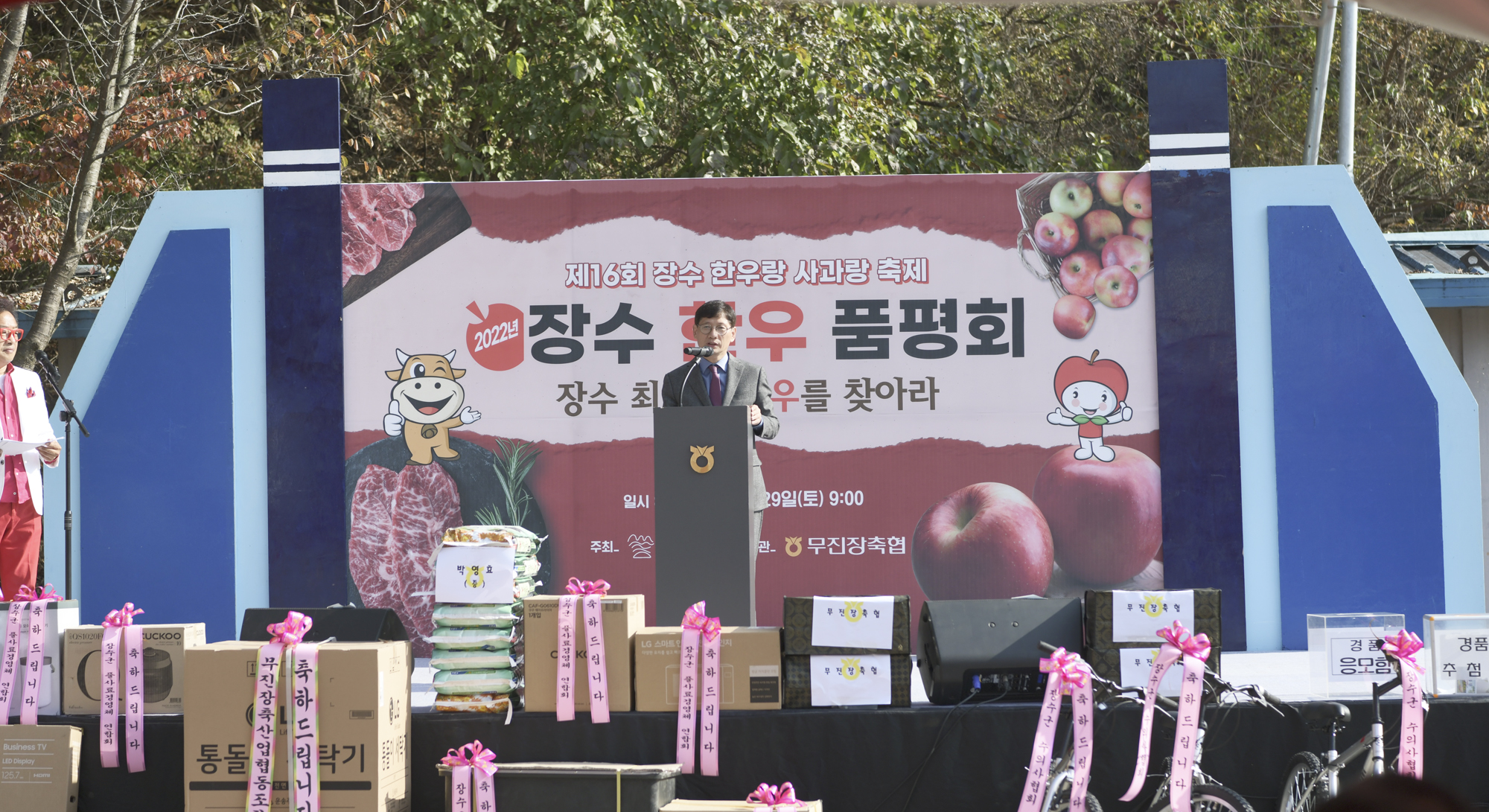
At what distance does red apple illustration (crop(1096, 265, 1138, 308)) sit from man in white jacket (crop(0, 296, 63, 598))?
4640 millimetres

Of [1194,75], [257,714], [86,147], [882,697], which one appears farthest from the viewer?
[86,147]

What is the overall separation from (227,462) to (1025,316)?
3845 millimetres

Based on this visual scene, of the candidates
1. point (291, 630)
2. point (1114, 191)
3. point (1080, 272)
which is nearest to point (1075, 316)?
point (1080, 272)

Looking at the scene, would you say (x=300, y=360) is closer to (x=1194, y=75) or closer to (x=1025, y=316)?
(x=1025, y=316)

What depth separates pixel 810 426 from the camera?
6.04m

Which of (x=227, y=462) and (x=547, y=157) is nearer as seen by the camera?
(x=227, y=462)

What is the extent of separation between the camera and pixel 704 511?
441 centimetres

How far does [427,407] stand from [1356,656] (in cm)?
411

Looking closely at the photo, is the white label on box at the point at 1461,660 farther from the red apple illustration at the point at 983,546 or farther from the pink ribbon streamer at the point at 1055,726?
the red apple illustration at the point at 983,546

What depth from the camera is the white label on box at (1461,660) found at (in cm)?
363

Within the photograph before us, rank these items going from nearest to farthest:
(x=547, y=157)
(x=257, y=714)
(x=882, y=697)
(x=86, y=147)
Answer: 1. (x=257, y=714)
2. (x=882, y=697)
3. (x=86, y=147)
4. (x=547, y=157)

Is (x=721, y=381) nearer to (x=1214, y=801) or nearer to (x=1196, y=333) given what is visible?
(x=1214, y=801)

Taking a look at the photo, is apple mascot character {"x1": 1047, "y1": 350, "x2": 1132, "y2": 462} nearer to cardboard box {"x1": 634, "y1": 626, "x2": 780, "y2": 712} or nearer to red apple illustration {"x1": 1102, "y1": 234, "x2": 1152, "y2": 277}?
red apple illustration {"x1": 1102, "y1": 234, "x2": 1152, "y2": 277}

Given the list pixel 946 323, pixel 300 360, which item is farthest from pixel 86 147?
pixel 946 323
